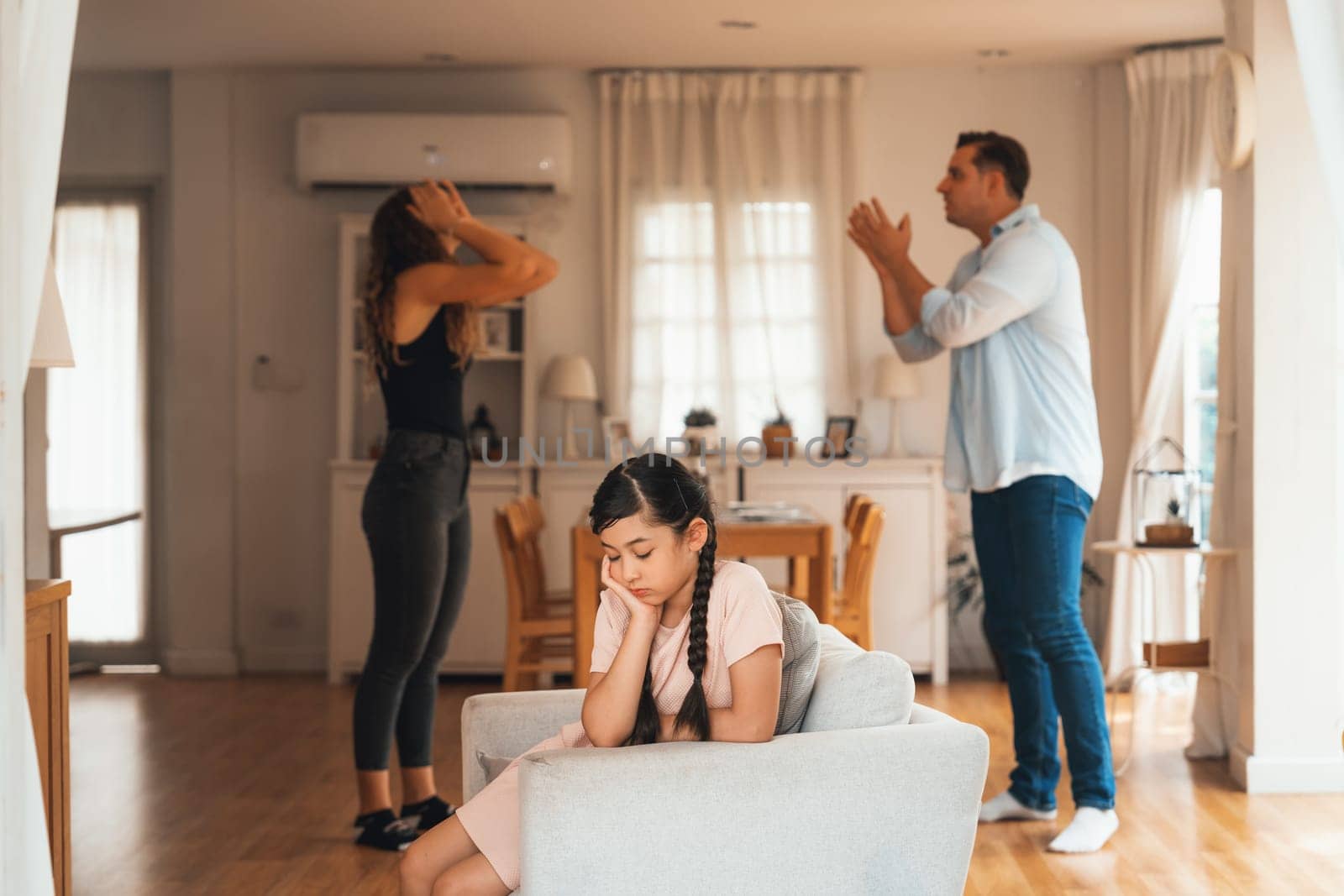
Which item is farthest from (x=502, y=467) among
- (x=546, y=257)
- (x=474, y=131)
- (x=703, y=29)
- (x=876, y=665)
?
(x=876, y=665)

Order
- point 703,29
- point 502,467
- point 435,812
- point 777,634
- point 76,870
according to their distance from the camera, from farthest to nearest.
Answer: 1. point 502,467
2. point 703,29
3. point 435,812
4. point 76,870
5. point 777,634

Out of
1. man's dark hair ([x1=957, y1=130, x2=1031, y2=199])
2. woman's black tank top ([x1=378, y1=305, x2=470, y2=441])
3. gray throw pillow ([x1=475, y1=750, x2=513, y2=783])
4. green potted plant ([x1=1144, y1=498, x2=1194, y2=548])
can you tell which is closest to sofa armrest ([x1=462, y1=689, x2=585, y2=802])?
gray throw pillow ([x1=475, y1=750, x2=513, y2=783])

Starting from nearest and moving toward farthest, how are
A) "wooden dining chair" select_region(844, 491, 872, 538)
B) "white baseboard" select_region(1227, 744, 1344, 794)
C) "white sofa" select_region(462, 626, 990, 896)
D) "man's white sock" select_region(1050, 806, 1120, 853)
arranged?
"white sofa" select_region(462, 626, 990, 896)
"man's white sock" select_region(1050, 806, 1120, 853)
"white baseboard" select_region(1227, 744, 1344, 794)
"wooden dining chair" select_region(844, 491, 872, 538)

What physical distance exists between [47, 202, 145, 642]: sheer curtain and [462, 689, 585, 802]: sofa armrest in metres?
4.59

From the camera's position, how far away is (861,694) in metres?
2.08

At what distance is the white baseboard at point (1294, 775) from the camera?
3922mm

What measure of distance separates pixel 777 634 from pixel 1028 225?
192 centimetres

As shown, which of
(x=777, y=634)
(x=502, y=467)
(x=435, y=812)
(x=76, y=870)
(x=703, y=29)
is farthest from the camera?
(x=502, y=467)

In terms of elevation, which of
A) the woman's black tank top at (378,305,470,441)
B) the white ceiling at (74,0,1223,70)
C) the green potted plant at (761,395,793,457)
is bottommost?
the green potted plant at (761,395,793,457)

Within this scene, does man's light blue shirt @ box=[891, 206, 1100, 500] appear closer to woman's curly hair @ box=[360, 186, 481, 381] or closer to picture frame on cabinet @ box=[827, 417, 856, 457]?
woman's curly hair @ box=[360, 186, 481, 381]

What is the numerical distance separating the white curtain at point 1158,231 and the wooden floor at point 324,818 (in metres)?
0.59

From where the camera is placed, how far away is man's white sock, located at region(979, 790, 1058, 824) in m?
3.62

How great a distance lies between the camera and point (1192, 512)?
5719mm

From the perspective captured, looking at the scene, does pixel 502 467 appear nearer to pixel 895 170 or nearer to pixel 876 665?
pixel 895 170
